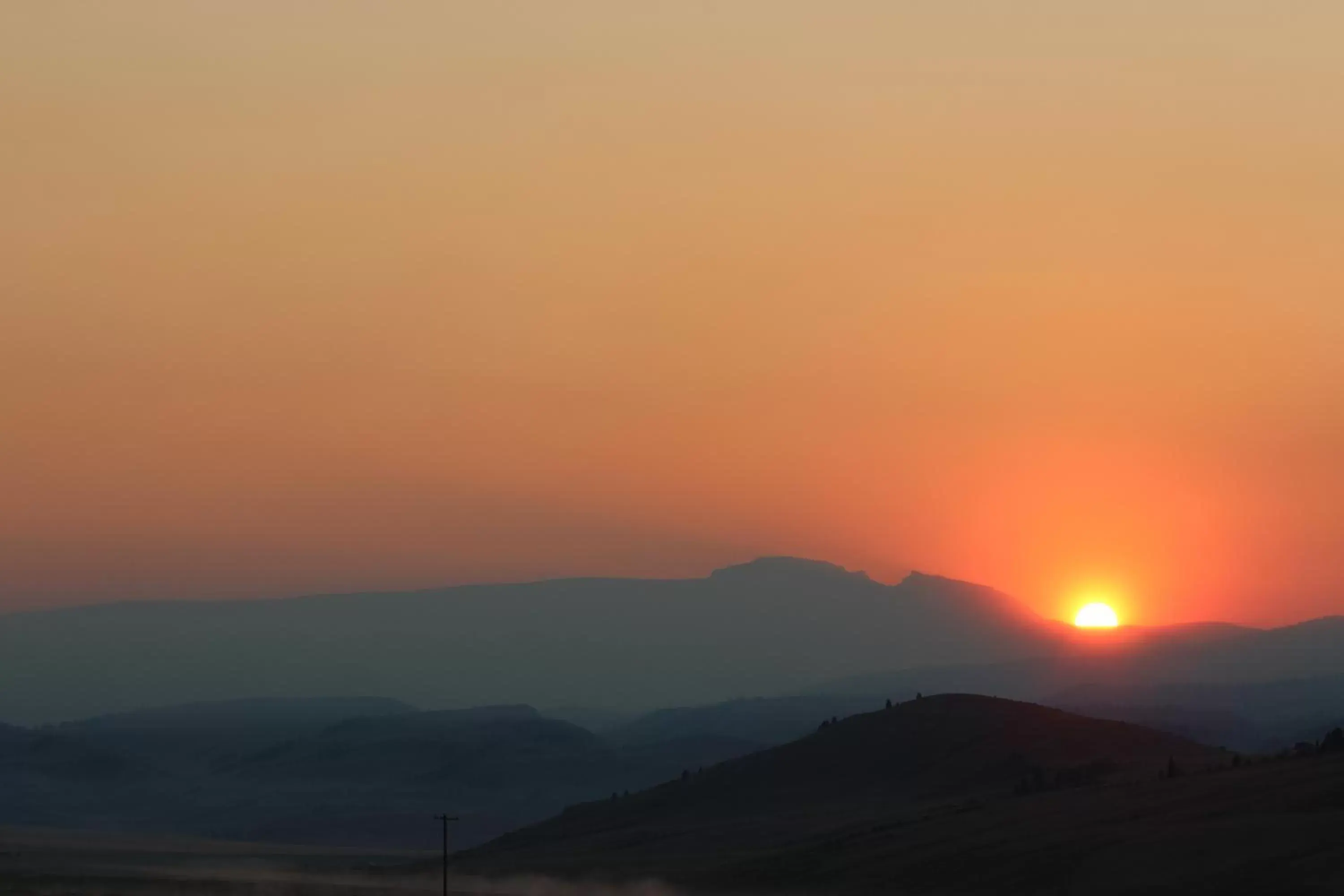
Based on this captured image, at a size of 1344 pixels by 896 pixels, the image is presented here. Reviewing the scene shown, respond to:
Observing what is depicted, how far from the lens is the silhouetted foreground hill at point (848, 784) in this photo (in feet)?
274

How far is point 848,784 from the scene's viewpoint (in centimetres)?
10131

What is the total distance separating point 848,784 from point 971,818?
1127 inches

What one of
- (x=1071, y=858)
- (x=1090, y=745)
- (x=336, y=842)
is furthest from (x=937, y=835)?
(x=336, y=842)

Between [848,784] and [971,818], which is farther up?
[848,784]

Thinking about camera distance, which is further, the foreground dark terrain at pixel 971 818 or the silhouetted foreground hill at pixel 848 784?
the silhouetted foreground hill at pixel 848 784

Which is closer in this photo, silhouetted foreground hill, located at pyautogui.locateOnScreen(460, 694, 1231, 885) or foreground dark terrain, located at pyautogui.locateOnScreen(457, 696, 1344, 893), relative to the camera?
foreground dark terrain, located at pyautogui.locateOnScreen(457, 696, 1344, 893)

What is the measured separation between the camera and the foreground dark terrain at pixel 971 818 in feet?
184

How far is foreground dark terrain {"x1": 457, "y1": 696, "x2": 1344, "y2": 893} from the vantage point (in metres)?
56.2

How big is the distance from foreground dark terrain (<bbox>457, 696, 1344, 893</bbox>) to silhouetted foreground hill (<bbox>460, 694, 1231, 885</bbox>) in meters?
0.17

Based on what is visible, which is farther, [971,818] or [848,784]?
[848,784]

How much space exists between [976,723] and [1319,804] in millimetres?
47077

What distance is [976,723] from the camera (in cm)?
10494

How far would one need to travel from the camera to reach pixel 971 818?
72.9 meters

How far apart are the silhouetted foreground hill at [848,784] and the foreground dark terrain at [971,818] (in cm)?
17
